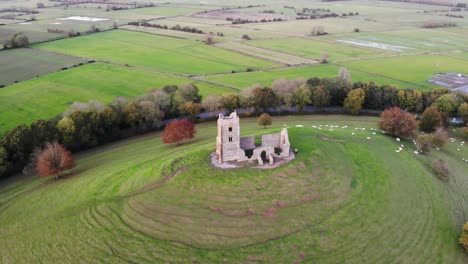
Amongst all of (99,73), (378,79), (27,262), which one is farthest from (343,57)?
(27,262)

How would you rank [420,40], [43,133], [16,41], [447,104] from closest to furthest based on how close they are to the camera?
1. [43,133]
2. [447,104]
3. [16,41]
4. [420,40]

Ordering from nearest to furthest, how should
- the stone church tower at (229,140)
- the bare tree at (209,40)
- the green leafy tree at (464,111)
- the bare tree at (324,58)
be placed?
the stone church tower at (229,140) → the green leafy tree at (464,111) → the bare tree at (324,58) → the bare tree at (209,40)

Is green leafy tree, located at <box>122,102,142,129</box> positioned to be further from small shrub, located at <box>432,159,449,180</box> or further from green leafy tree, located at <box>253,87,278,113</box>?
small shrub, located at <box>432,159,449,180</box>

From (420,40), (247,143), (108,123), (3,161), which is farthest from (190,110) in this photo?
(420,40)

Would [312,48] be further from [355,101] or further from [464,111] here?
[464,111]

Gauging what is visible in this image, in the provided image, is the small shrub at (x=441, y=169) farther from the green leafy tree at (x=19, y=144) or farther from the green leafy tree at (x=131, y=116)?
the green leafy tree at (x=19, y=144)

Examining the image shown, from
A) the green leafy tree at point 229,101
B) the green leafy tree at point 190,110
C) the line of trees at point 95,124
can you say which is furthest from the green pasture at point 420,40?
the line of trees at point 95,124
